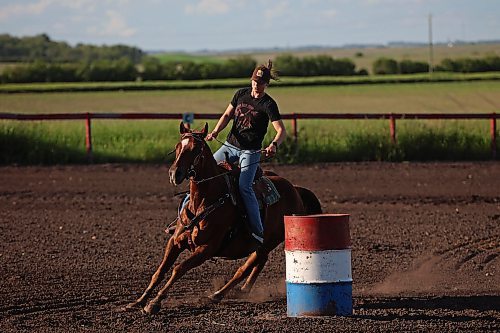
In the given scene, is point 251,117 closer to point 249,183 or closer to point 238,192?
point 249,183

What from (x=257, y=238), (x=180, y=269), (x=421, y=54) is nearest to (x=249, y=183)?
(x=257, y=238)

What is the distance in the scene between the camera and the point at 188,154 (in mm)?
10469

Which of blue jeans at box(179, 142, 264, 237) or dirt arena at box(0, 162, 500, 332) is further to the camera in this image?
blue jeans at box(179, 142, 264, 237)

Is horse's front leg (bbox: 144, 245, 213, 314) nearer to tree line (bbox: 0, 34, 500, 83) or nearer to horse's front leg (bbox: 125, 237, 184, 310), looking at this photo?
horse's front leg (bbox: 125, 237, 184, 310)

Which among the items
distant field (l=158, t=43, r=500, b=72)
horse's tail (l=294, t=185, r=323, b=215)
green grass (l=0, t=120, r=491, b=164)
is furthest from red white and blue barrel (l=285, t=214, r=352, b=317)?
distant field (l=158, t=43, r=500, b=72)

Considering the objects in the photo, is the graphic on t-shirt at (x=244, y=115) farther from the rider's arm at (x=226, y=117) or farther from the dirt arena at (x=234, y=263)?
the dirt arena at (x=234, y=263)

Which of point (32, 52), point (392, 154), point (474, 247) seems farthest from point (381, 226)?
point (32, 52)

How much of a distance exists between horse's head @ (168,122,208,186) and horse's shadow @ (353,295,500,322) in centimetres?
202

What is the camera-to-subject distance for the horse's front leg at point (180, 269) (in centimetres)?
1042

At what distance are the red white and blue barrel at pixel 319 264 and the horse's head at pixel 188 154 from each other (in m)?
1.07

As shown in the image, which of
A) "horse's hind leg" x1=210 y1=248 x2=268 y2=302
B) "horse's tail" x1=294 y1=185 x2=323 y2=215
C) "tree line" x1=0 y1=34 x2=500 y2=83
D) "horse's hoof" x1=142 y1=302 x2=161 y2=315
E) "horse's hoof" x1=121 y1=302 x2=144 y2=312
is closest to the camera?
A: "horse's hoof" x1=142 y1=302 x2=161 y2=315

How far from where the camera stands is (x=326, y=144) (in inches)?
1102

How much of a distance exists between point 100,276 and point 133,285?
0.72 metres

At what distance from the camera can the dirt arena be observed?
400 inches
